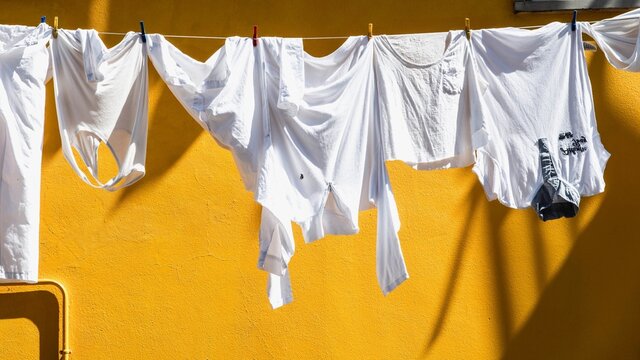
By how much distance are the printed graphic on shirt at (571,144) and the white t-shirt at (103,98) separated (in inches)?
92.0

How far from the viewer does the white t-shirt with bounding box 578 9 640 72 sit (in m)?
6.14

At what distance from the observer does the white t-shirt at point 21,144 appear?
18.2ft

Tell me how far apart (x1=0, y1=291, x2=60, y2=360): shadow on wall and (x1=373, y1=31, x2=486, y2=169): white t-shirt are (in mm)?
→ 2484

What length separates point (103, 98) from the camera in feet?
19.1

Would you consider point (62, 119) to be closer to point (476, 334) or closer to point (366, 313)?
point (366, 313)

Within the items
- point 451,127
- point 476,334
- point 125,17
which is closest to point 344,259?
point 476,334

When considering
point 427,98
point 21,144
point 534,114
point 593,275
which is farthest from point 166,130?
point 593,275

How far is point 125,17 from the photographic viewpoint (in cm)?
703

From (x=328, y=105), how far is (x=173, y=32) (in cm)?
162

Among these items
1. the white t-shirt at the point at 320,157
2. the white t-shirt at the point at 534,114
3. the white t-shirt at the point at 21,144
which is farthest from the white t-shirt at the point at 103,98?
the white t-shirt at the point at 534,114

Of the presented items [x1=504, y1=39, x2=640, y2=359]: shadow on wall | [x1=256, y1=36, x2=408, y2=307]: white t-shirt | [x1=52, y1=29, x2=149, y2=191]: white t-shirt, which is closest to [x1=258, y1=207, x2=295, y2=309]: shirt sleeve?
[x1=256, y1=36, x2=408, y2=307]: white t-shirt

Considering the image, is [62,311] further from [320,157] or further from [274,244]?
[320,157]

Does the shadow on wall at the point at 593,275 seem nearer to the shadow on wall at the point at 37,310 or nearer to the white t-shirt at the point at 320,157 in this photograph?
the white t-shirt at the point at 320,157

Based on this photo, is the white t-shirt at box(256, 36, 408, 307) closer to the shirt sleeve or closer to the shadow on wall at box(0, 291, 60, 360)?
the shirt sleeve
